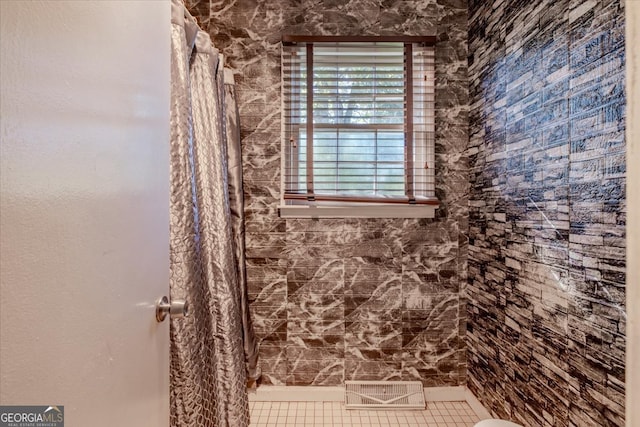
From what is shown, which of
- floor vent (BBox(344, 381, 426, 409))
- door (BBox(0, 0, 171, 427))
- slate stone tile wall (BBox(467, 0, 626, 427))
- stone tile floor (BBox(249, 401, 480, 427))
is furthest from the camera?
floor vent (BBox(344, 381, 426, 409))

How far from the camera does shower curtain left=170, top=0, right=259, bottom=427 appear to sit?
124 centimetres

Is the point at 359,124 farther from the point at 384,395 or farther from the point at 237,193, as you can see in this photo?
the point at 384,395

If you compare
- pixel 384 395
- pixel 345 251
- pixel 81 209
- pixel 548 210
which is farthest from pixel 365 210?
pixel 81 209

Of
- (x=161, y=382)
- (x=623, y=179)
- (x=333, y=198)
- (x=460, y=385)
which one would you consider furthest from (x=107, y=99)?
(x=460, y=385)

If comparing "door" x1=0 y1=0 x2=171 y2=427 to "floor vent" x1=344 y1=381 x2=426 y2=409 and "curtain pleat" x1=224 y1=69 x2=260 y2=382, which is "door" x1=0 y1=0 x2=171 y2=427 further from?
"floor vent" x1=344 y1=381 x2=426 y2=409

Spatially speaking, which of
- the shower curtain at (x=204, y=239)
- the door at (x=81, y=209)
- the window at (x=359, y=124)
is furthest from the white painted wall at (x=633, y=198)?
the window at (x=359, y=124)

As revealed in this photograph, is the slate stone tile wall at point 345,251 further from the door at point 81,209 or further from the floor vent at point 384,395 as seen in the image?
the door at point 81,209

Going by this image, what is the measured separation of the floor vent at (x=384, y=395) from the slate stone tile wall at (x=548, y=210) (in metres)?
0.32

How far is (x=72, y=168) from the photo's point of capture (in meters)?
0.51

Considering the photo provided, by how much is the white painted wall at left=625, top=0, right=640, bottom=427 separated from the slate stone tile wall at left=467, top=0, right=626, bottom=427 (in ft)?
2.15

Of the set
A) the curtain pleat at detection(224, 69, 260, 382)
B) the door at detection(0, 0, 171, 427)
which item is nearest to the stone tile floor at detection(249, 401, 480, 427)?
the curtain pleat at detection(224, 69, 260, 382)

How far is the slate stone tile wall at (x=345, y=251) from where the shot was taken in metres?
2.02

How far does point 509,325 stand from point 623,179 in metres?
0.86

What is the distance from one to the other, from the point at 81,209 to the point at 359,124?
5.42 feet
